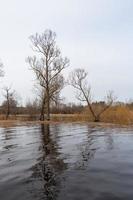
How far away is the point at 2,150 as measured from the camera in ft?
49.6

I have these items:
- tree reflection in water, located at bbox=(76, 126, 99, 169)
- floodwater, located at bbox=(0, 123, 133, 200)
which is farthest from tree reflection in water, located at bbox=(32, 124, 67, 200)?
tree reflection in water, located at bbox=(76, 126, 99, 169)

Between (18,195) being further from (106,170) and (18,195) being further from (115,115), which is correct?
(115,115)

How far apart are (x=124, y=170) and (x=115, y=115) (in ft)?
98.3

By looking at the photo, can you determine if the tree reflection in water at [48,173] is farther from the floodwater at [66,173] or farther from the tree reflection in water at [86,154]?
the tree reflection in water at [86,154]

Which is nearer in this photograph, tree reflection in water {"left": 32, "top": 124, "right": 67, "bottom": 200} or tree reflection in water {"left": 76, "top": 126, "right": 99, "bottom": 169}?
tree reflection in water {"left": 32, "top": 124, "right": 67, "bottom": 200}

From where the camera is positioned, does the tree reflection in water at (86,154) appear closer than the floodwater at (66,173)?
No

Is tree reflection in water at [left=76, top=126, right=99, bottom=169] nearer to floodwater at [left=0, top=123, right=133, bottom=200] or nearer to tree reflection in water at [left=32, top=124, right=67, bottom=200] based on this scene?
floodwater at [left=0, top=123, right=133, bottom=200]

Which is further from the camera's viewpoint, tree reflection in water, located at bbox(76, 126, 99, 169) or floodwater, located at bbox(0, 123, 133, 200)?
tree reflection in water, located at bbox(76, 126, 99, 169)

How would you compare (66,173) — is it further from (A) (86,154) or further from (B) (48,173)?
(A) (86,154)

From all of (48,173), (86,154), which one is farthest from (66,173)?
(86,154)

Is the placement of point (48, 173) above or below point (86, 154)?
below

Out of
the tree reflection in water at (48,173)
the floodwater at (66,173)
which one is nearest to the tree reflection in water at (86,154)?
the floodwater at (66,173)

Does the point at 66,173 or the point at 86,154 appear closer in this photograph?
the point at 66,173

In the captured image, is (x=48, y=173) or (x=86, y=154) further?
(x=86, y=154)
